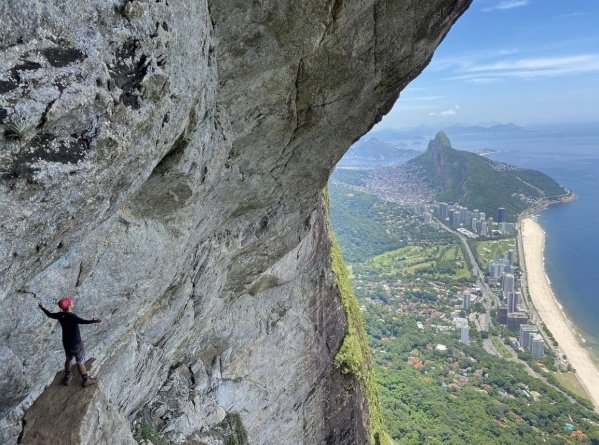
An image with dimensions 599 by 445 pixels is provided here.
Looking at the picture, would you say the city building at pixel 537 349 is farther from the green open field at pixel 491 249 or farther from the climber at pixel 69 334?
the climber at pixel 69 334

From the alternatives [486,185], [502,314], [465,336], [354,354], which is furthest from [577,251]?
[354,354]

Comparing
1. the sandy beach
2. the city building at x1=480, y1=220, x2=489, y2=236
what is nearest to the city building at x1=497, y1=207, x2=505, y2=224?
the sandy beach

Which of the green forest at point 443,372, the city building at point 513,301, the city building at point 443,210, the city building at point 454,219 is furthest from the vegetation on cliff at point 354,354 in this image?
the city building at point 443,210

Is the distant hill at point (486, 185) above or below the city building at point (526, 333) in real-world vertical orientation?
above

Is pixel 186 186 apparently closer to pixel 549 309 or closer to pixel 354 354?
pixel 354 354

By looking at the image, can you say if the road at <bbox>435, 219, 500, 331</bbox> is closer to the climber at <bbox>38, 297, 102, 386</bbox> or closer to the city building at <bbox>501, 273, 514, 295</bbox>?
the city building at <bbox>501, 273, 514, 295</bbox>
